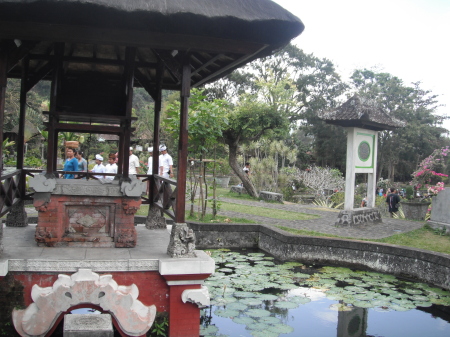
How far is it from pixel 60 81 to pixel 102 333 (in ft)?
11.3

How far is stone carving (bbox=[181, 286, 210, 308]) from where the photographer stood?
16.1ft

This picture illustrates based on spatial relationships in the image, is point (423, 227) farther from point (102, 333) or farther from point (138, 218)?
point (102, 333)

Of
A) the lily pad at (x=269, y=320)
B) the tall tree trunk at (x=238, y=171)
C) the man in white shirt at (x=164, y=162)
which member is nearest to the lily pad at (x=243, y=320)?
the lily pad at (x=269, y=320)

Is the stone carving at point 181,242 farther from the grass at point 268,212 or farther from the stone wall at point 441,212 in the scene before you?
the stone wall at point 441,212

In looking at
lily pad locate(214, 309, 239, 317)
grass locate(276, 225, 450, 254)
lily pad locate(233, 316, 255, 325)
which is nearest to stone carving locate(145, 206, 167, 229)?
lily pad locate(214, 309, 239, 317)

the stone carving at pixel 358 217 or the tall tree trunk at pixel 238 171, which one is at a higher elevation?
the tall tree trunk at pixel 238 171

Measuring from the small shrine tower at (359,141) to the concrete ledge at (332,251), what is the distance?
121 inches

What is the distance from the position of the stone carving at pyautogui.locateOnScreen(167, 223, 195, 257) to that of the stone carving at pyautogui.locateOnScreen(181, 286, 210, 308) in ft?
1.37

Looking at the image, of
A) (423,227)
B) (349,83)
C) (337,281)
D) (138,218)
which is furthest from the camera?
(349,83)

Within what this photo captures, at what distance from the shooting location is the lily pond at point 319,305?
5.88 meters

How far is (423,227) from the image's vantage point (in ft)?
40.2

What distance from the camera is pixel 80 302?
184 inches

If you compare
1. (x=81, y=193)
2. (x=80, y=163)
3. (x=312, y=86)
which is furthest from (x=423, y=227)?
(x=312, y=86)

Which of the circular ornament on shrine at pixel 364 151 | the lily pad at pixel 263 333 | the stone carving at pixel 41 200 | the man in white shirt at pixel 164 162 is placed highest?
the circular ornament on shrine at pixel 364 151
